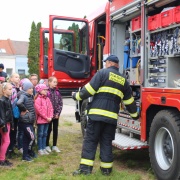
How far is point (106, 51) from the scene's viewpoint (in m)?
6.36

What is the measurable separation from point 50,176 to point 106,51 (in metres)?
2.68

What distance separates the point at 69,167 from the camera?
211 inches

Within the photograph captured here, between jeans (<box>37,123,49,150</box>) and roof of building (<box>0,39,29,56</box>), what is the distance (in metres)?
49.4

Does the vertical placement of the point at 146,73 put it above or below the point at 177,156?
above

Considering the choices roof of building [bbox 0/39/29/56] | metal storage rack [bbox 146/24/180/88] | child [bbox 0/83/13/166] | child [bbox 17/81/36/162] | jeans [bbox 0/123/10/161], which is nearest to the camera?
metal storage rack [bbox 146/24/180/88]

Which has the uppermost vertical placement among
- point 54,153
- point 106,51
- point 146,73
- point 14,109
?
point 106,51

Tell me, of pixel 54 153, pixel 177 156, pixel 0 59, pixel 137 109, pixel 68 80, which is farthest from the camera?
pixel 0 59

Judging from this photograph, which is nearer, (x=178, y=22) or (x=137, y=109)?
(x=178, y=22)

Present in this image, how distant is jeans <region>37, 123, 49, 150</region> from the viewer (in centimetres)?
604

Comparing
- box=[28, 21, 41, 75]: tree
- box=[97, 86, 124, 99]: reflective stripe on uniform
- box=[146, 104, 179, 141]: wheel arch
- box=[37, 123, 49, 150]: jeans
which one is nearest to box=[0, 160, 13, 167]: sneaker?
box=[37, 123, 49, 150]: jeans

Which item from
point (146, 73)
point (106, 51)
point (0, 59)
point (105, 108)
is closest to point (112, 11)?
point (106, 51)

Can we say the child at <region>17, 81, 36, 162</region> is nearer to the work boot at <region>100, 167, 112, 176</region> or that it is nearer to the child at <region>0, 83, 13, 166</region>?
the child at <region>0, 83, 13, 166</region>

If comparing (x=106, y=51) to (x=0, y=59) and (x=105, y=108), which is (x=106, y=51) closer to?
(x=105, y=108)

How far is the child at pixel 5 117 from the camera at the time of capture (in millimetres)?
5145
